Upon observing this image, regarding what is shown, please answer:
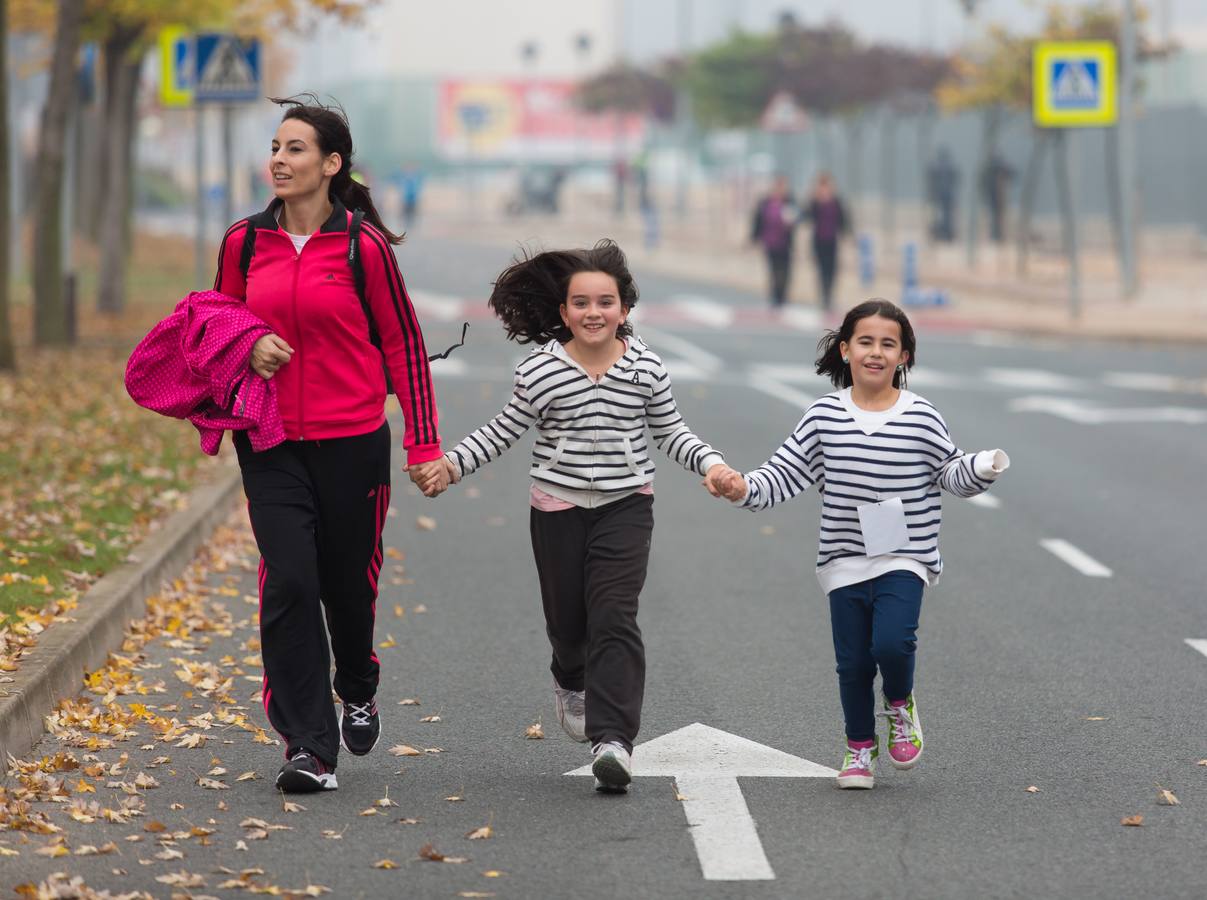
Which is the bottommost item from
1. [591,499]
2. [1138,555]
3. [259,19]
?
[1138,555]

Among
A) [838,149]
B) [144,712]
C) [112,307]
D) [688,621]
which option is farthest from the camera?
[838,149]

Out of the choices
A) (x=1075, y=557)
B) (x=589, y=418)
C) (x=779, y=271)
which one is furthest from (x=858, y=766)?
(x=779, y=271)

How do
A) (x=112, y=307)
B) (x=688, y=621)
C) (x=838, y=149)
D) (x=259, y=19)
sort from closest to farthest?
(x=688, y=621) → (x=112, y=307) → (x=259, y=19) → (x=838, y=149)

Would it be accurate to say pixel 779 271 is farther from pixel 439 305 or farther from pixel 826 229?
pixel 439 305

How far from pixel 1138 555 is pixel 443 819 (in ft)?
20.1

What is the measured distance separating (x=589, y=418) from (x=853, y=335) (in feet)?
2.62

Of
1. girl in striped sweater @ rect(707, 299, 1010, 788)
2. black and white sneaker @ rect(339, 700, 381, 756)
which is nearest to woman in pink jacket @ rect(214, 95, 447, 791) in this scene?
black and white sneaker @ rect(339, 700, 381, 756)

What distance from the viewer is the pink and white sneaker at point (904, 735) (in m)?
6.48

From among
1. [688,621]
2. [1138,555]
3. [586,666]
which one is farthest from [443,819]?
[1138,555]

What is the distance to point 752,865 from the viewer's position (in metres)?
5.63

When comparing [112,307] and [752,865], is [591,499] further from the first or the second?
[112,307]

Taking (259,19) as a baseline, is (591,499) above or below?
below

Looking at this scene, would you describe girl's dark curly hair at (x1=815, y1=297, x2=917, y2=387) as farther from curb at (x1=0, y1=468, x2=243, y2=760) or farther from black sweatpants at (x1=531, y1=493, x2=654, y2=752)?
curb at (x1=0, y1=468, x2=243, y2=760)

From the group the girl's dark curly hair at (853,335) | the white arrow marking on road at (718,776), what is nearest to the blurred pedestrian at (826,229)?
the white arrow marking on road at (718,776)
